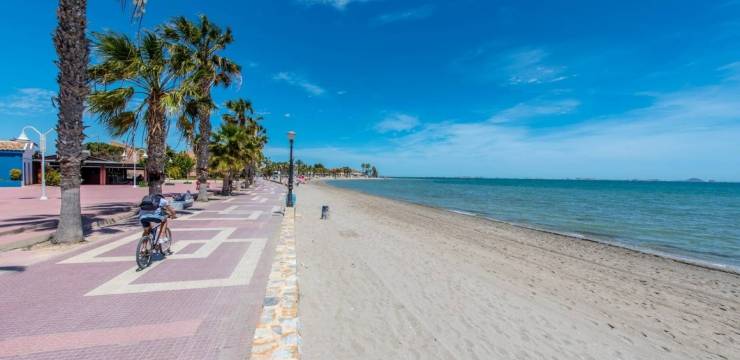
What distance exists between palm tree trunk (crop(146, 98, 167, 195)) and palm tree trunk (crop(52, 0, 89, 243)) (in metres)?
3.31

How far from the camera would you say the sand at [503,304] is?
158 inches

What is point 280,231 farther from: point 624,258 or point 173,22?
point 173,22

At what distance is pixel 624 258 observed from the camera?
10.0 metres

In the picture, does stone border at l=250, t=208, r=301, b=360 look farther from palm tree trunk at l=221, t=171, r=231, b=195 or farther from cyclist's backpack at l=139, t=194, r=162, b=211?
palm tree trunk at l=221, t=171, r=231, b=195

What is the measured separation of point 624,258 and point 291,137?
15215 millimetres

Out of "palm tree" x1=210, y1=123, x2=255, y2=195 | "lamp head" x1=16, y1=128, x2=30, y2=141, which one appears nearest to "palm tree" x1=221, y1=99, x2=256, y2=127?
"palm tree" x1=210, y1=123, x2=255, y2=195

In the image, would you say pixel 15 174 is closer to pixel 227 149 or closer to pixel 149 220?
pixel 227 149

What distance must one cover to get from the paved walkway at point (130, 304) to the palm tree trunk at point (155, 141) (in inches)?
174

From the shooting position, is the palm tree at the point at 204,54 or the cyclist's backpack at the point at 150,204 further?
the palm tree at the point at 204,54

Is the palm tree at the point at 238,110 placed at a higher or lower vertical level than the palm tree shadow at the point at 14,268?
higher

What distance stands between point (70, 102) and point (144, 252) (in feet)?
15.2

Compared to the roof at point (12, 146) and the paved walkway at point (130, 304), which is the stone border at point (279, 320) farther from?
the roof at point (12, 146)

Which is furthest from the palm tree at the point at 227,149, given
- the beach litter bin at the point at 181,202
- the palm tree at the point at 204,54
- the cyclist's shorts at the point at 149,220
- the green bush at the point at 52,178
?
the cyclist's shorts at the point at 149,220

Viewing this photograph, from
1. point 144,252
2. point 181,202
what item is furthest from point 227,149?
point 144,252
